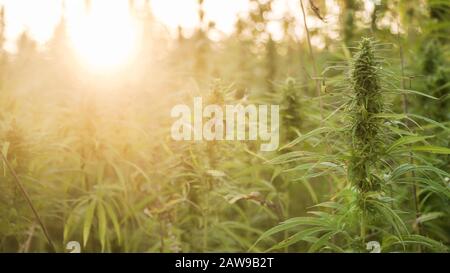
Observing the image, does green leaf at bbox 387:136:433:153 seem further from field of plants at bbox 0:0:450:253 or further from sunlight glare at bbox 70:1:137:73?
sunlight glare at bbox 70:1:137:73

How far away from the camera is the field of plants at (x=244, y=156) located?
1238mm

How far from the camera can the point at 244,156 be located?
6.66 ft

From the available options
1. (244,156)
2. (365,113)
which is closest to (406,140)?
(365,113)

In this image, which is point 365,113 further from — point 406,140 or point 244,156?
point 244,156

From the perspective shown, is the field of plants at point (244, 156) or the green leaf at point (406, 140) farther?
the field of plants at point (244, 156)

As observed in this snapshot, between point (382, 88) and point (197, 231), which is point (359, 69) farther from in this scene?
point (197, 231)

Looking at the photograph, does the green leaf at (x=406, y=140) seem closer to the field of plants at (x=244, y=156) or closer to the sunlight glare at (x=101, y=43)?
the field of plants at (x=244, y=156)

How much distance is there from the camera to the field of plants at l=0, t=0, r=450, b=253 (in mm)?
1238

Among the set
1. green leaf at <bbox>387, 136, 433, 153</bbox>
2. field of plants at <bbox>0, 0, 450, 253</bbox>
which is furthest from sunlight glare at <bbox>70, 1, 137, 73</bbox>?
green leaf at <bbox>387, 136, 433, 153</bbox>

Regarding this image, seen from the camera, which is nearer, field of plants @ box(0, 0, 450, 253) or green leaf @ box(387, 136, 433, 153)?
green leaf @ box(387, 136, 433, 153)

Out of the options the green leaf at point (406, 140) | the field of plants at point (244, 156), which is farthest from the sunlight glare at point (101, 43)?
the green leaf at point (406, 140)

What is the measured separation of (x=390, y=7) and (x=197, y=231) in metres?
1.43
